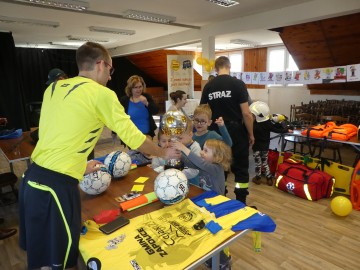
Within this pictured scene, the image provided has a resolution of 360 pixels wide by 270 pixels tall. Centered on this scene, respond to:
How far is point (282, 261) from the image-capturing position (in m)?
2.16

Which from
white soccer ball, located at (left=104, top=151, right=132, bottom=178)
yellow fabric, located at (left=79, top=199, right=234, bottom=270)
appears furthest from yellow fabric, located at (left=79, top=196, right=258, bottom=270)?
white soccer ball, located at (left=104, top=151, right=132, bottom=178)

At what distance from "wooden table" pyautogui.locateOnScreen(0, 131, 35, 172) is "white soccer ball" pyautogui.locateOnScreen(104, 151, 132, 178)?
1.47 metres

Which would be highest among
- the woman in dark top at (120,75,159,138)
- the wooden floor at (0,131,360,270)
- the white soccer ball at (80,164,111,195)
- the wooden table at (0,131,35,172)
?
the woman in dark top at (120,75,159,138)

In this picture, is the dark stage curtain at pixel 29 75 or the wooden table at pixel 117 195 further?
the dark stage curtain at pixel 29 75

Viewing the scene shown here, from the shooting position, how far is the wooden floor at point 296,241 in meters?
2.15

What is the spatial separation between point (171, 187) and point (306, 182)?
8.24ft

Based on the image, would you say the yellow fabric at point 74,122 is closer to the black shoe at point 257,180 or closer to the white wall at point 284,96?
the black shoe at point 257,180

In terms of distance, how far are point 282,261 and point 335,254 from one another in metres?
0.51

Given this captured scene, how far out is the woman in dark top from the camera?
3.30 meters

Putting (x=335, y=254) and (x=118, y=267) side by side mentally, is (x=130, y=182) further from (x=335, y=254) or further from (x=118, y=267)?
(x=335, y=254)

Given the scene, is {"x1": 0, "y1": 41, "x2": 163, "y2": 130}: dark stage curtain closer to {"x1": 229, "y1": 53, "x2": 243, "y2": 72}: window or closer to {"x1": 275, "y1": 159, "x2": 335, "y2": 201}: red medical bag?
{"x1": 229, "y1": 53, "x2": 243, "y2": 72}: window

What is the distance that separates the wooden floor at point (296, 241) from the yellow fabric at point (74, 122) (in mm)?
1602

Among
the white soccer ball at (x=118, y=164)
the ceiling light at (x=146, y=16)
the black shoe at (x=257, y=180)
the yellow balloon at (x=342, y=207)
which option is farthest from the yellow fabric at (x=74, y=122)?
the ceiling light at (x=146, y=16)

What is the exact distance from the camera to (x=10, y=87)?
23.6 ft
